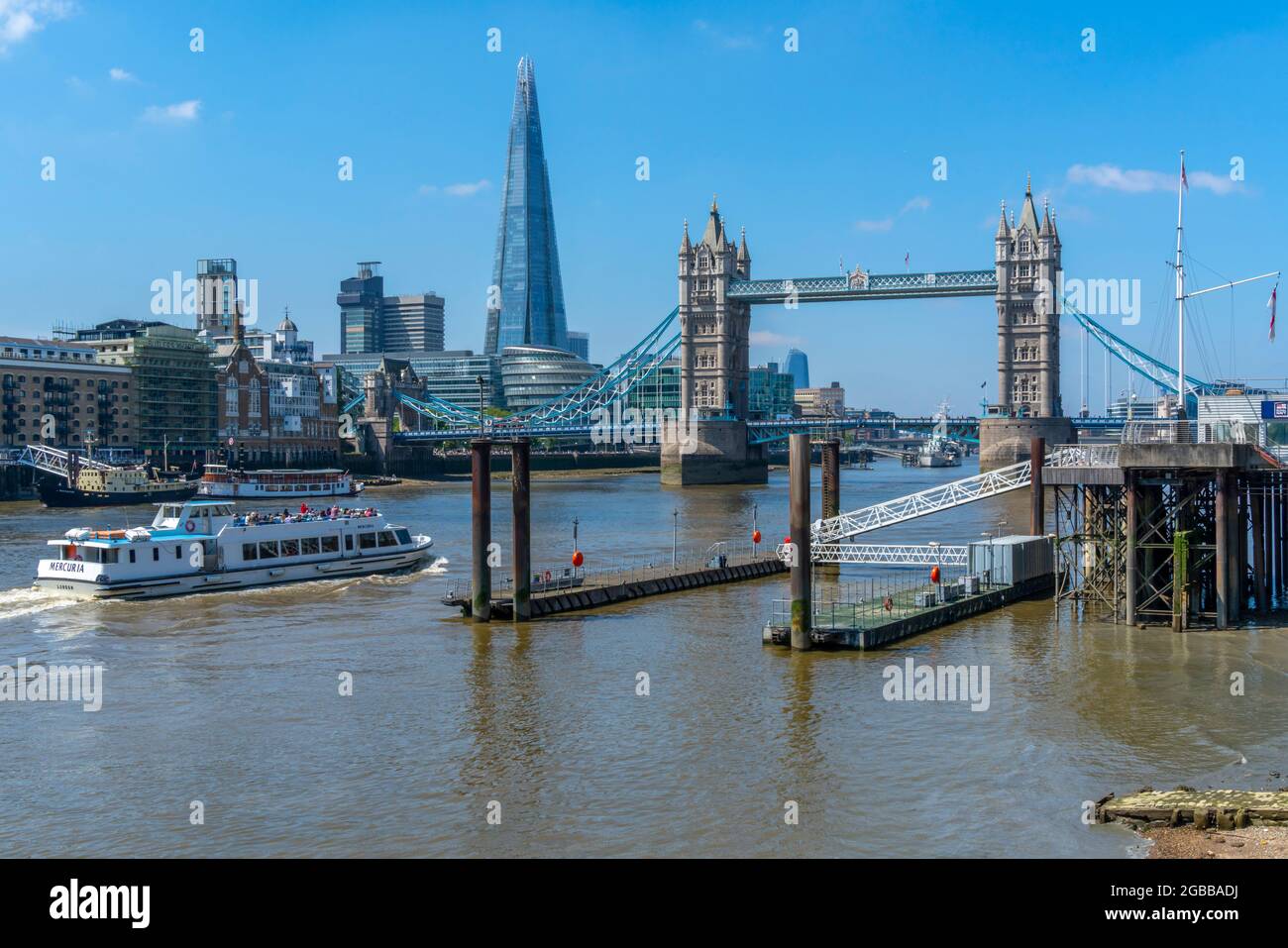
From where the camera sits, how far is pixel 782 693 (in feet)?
106

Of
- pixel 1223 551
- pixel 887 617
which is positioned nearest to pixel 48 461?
pixel 887 617

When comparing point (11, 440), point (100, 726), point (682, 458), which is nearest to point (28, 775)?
point (100, 726)

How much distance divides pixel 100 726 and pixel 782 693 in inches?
624

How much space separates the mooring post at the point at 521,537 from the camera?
136 ft

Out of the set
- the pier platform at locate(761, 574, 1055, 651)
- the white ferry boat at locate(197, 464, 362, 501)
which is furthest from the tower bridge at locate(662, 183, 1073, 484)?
the pier platform at locate(761, 574, 1055, 651)

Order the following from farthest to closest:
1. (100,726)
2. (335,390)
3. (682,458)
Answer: (335,390) → (682,458) → (100,726)

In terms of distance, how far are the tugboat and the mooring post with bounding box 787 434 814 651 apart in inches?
3123

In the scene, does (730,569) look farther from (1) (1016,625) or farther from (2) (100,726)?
(2) (100,726)

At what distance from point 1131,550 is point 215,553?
1304 inches

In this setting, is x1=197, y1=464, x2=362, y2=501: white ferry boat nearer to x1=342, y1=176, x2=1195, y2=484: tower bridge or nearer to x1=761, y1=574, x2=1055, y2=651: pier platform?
x1=342, y1=176, x2=1195, y2=484: tower bridge

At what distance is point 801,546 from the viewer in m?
35.9

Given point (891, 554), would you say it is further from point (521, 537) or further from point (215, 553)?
point (215, 553)

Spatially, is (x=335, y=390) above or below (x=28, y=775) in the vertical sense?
above
